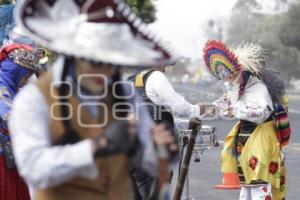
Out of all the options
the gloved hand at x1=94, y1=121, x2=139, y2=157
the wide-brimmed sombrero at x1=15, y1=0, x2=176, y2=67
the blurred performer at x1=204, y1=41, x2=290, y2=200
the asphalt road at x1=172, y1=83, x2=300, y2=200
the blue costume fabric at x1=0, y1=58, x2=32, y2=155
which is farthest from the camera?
the asphalt road at x1=172, y1=83, x2=300, y2=200

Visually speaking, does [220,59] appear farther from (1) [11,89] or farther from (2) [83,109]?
(2) [83,109]

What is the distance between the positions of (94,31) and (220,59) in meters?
4.46

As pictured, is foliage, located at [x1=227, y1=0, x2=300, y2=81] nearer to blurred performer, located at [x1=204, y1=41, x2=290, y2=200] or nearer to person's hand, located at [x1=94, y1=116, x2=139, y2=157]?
blurred performer, located at [x1=204, y1=41, x2=290, y2=200]

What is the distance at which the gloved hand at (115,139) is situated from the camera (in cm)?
292

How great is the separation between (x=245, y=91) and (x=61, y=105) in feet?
14.4

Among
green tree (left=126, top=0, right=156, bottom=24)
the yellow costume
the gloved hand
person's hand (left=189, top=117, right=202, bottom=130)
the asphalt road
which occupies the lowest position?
the asphalt road

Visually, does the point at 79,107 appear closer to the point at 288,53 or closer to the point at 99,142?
the point at 99,142

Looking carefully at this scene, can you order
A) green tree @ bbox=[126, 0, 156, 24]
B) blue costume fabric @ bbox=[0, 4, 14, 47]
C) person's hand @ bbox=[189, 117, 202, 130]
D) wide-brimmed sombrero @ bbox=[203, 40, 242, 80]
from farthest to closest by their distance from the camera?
green tree @ bbox=[126, 0, 156, 24]
wide-brimmed sombrero @ bbox=[203, 40, 242, 80]
blue costume fabric @ bbox=[0, 4, 14, 47]
person's hand @ bbox=[189, 117, 202, 130]

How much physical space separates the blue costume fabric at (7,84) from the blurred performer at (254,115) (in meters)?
2.05

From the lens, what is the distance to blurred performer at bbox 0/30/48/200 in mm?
5867

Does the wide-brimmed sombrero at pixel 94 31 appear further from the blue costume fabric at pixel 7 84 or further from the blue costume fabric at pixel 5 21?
the blue costume fabric at pixel 5 21

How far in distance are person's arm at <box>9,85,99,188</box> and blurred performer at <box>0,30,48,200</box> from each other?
9.20 ft

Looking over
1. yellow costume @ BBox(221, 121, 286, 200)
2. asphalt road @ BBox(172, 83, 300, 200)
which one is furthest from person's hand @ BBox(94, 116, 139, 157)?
asphalt road @ BBox(172, 83, 300, 200)

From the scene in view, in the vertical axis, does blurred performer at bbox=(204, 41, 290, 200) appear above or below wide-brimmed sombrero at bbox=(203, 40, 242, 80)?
below
